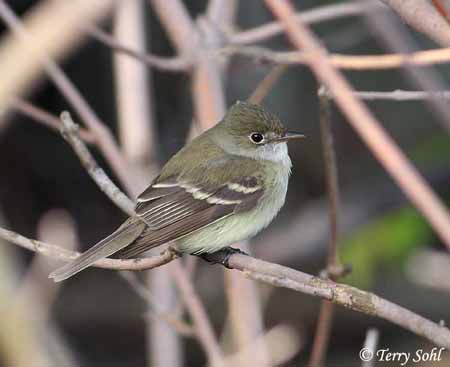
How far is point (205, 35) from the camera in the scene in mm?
3645

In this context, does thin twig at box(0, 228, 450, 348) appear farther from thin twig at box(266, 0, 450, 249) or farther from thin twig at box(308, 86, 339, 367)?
thin twig at box(266, 0, 450, 249)

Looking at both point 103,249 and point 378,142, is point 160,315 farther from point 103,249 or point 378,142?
point 378,142

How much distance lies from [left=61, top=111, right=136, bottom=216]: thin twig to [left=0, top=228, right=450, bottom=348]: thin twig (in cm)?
53

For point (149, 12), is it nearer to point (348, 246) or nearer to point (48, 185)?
point (48, 185)

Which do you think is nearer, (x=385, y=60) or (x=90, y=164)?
(x=385, y=60)

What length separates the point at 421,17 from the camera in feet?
5.97

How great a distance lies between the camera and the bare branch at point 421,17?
1.80 m

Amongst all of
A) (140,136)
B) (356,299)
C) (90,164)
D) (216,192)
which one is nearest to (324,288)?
(356,299)

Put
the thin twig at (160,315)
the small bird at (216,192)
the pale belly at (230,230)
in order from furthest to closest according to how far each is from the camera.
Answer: the pale belly at (230,230) → the small bird at (216,192) → the thin twig at (160,315)

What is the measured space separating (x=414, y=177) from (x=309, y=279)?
993 millimetres

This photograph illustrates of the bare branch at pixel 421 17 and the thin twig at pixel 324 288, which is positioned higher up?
the bare branch at pixel 421 17

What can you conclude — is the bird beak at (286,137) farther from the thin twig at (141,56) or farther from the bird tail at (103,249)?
the bird tail at (103,249)

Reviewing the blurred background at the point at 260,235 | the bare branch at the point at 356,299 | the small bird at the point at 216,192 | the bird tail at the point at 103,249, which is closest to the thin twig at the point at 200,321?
the small bird at the point at 216,192

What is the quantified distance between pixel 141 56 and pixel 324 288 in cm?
180
